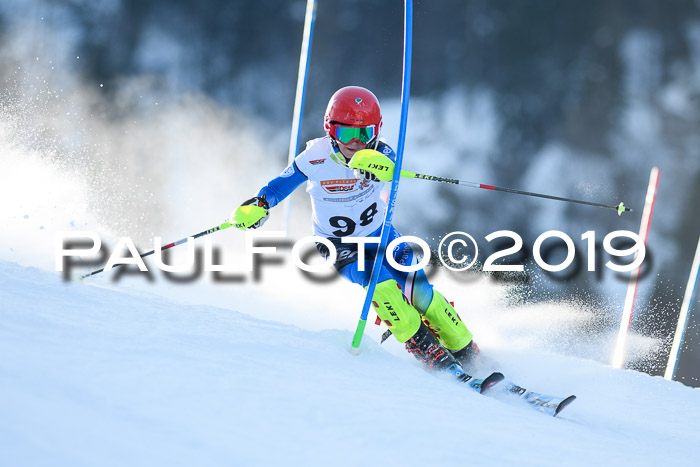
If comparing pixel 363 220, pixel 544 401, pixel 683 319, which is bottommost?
pixel 683 319

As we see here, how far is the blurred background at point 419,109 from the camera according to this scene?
5059 millimetres

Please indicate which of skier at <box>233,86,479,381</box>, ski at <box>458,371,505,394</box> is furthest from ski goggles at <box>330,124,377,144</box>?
ski at <box>458,371,505,394</box>

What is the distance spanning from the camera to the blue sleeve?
104 inches

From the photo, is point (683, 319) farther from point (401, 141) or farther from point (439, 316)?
point (401, 141)

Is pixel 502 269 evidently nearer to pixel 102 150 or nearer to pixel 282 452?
pixel 102 150

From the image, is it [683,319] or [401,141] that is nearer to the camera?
[401,141]

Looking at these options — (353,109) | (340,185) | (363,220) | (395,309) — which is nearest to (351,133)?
(353,109)

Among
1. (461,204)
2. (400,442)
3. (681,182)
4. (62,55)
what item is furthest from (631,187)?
(62,55)

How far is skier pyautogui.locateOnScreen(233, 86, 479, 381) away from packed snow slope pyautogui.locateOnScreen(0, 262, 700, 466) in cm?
28

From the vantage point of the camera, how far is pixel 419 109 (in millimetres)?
5246

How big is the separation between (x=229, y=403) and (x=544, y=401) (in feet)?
4.17

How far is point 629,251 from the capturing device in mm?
5090

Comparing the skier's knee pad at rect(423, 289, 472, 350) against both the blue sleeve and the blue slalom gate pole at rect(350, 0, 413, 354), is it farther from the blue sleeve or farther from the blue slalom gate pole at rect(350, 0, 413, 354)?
the blue sleeve

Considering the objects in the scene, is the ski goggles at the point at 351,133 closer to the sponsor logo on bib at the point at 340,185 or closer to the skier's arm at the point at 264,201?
the sponsor logo on bib at the point at 340,185
